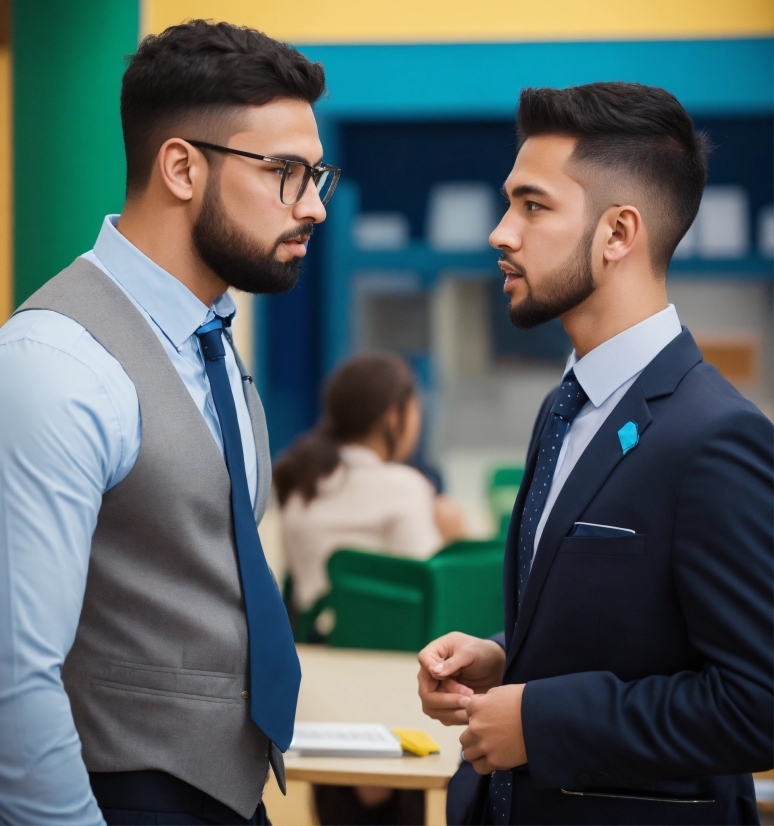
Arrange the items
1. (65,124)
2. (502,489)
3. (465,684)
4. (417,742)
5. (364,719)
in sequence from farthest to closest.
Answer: (502,489) < (65,124) < (364,719) < (417,742) < (465,684)

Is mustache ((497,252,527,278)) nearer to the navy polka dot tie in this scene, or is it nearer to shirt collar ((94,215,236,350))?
the navy polka dot tie

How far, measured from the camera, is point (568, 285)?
5.25 ft

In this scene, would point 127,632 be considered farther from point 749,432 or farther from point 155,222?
point 749,432

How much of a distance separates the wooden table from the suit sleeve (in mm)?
664

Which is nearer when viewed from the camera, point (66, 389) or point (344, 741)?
point (66, 389)

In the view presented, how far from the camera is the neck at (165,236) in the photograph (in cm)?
155

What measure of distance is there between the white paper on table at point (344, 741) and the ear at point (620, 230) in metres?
1.10

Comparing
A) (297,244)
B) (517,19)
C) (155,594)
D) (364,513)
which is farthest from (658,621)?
(517,19)

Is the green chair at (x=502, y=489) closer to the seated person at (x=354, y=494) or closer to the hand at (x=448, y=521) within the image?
the hand at (x=448, y=521)

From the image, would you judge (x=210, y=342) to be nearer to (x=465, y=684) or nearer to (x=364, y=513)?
(x=465, y=684)

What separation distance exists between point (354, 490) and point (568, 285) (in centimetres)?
235

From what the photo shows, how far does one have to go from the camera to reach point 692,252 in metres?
7.51

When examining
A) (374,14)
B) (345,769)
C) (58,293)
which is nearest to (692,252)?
(374,14)

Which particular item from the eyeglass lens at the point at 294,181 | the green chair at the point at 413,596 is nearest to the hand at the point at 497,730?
the eyeglass lens at the point at 294,181
